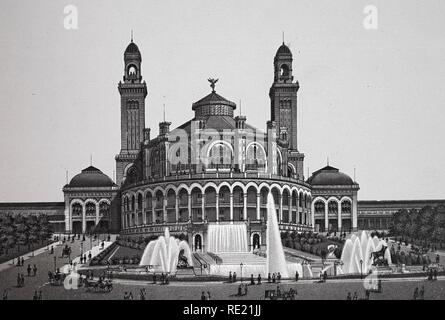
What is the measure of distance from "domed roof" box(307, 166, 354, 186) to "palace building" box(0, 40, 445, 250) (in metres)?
0.15

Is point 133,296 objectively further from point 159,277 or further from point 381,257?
point 381,257

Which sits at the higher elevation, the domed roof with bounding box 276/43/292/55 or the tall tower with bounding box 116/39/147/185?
the domed roof with bounding box 276/43/292/55

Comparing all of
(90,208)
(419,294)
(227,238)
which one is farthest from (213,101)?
(419,294)

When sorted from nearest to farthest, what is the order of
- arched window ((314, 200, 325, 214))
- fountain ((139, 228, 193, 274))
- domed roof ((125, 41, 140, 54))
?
fountain ((139, 228, 193, 274)), arched window ((314, 200, 325, 214)), domed roof ((125, 41, 140, 54))

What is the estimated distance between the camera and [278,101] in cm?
13725

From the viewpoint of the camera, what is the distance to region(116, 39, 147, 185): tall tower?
13462 centimetres

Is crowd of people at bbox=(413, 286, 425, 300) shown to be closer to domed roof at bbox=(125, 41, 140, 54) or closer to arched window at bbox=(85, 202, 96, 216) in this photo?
arched window at bbox=(85, 202, 96, 216)

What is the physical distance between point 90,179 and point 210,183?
85.1ft

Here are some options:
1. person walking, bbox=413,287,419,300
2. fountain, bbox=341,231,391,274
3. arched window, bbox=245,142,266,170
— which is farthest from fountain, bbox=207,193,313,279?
arched window, bbox=245,142,266,170

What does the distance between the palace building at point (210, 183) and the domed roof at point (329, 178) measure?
0.15 meters

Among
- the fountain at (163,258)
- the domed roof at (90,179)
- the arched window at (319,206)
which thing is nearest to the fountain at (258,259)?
the fountain at (163,258)

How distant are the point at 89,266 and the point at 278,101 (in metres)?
66.7

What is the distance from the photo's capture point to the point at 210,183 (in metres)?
112

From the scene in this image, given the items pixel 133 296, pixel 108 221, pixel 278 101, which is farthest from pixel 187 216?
pixel 133 296
